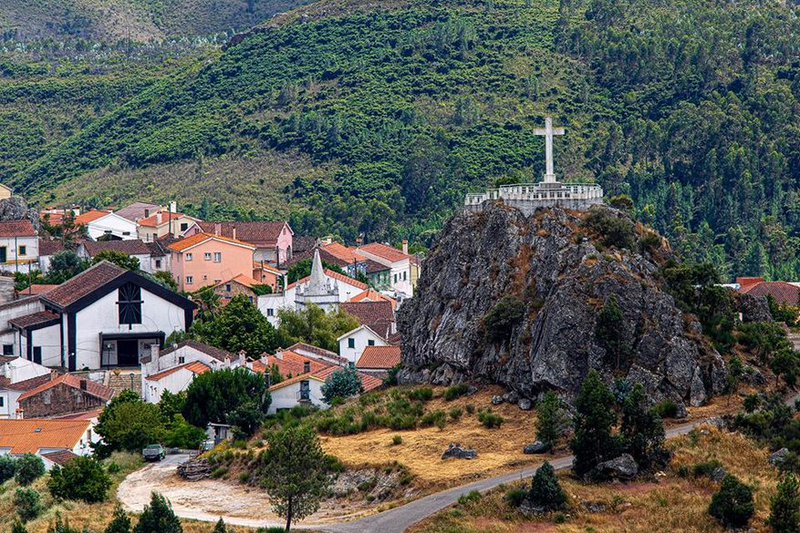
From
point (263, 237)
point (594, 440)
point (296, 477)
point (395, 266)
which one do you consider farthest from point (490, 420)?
point (395, 266)

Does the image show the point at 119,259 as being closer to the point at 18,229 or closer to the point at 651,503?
the point at 18,229

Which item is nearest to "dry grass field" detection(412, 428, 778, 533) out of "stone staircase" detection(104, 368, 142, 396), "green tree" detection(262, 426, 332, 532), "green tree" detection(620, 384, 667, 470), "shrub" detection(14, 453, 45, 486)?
"green tree" detection(620, 384, 667, 470)

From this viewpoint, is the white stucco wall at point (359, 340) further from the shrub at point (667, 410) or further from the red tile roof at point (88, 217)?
the red tile roof at point (88, 217)

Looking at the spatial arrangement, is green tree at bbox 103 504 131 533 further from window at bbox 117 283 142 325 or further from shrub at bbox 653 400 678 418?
window at bbox 117 283 142 325

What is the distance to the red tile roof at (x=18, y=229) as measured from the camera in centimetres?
10788

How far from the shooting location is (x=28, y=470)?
214 ft

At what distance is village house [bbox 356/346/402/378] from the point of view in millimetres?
82375

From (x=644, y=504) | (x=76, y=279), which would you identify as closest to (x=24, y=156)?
(x=76, y=279)

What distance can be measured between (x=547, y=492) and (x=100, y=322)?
43.7 m

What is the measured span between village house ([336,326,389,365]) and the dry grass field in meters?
34.2

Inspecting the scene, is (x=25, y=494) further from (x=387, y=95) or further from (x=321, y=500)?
(x=387, y=95)

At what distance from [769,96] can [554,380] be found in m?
90.0

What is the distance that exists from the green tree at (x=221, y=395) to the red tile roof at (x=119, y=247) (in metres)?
33.0

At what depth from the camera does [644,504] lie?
53750 millimetres
